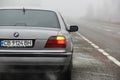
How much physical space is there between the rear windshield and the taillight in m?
0.56

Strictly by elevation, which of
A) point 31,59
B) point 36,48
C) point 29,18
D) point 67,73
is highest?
point 29,18

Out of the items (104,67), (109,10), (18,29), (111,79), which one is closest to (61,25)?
(18,29)

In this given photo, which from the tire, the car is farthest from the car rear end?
the tire

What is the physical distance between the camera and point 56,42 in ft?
25.6

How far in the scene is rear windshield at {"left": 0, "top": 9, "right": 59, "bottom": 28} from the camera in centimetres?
838

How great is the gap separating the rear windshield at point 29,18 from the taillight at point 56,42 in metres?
0.56

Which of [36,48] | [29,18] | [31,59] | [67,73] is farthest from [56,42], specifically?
[29,18]

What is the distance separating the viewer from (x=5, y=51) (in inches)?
299

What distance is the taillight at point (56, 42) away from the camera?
25.4 feet

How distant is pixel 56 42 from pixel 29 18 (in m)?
1.02

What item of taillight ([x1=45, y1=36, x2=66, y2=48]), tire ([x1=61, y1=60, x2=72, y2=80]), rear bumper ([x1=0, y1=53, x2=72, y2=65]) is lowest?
tire ([x1=61, y1=60, x2=72, y2=80])

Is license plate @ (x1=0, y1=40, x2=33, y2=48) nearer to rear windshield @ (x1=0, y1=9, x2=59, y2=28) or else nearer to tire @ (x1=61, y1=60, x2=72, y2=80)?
rear windshield @ (x1=0, y1=9, x2=59, y2=28)

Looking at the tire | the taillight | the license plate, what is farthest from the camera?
→ the tire

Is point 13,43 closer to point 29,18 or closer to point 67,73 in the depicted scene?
point 29,18
